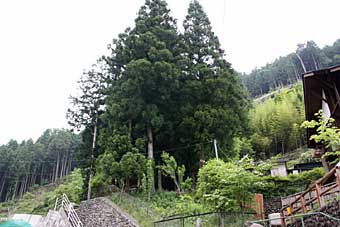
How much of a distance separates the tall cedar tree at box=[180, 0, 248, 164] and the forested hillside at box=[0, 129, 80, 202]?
75.3ft

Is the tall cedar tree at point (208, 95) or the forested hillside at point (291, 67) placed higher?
the forested hillside at point (291, 67)

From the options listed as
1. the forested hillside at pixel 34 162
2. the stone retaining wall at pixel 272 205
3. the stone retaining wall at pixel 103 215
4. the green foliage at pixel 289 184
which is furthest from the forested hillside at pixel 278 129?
the forested hillside at pixel 34 162

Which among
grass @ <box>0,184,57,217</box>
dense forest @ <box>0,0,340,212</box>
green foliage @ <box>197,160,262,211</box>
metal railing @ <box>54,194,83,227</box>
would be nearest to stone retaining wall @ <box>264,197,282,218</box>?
dense forest @ <box>0,0,340,212</box>

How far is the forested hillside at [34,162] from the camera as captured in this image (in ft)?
127

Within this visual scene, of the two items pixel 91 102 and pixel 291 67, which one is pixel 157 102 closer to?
pixel 91 102

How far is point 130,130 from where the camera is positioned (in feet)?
54.1

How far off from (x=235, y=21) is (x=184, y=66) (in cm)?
1061

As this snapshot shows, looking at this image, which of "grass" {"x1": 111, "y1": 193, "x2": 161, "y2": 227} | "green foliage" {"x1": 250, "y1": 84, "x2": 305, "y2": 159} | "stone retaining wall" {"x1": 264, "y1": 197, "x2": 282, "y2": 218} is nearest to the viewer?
"grass" {"x1": 111, "y1": 193, "x2": 161, "y2": 227}

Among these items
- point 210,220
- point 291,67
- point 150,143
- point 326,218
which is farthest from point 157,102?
point 291,67

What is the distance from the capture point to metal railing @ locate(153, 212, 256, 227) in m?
9.79

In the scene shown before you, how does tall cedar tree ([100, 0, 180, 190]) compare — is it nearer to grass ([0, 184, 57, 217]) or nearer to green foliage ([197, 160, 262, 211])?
green foliage ([197, 160, 262, 211])

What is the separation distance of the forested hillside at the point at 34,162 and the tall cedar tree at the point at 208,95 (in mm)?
22945

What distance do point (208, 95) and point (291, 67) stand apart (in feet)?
142

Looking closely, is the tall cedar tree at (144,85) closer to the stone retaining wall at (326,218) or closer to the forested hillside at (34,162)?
the stone retaining wall at (326,218)
